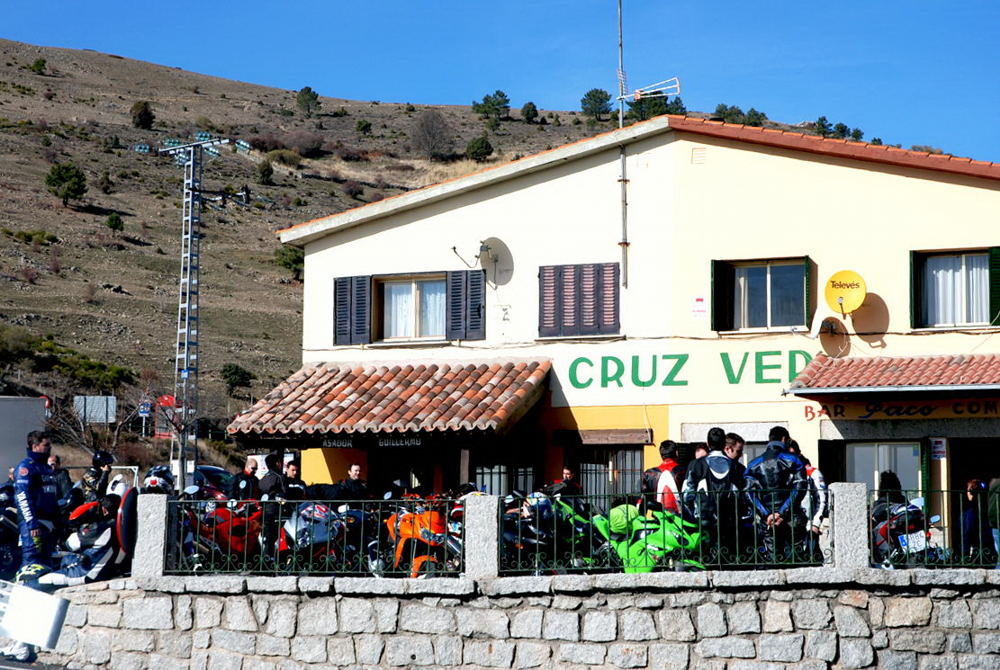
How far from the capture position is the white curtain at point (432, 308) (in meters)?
19.7

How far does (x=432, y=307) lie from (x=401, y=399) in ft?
5.78

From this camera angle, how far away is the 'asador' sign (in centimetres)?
1759

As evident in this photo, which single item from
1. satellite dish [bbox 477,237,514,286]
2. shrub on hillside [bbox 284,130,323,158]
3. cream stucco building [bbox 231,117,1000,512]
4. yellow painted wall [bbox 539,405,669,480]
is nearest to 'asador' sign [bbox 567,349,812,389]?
cream stucco building [bbox 231,117,1000,512]

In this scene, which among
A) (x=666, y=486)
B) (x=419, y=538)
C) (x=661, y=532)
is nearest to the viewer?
(x=661, y=532)

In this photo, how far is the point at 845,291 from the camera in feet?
55.6

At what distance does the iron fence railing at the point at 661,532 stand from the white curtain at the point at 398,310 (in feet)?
23.8

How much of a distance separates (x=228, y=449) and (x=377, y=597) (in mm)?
39567

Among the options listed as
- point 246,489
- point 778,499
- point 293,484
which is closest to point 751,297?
point 778,499

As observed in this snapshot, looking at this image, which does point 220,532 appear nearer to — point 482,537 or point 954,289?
point 482,537

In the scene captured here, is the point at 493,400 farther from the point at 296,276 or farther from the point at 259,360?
the point at 296,276

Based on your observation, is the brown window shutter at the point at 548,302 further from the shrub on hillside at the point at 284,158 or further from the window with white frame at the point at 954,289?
the shrub on hillside at the point at 284,158

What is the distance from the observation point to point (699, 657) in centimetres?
1190

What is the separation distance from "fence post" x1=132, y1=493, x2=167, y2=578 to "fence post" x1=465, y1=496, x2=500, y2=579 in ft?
10.5

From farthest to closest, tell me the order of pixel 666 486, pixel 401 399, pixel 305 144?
pixel 305 144 → pixel 401 399 → pixel 666 486
